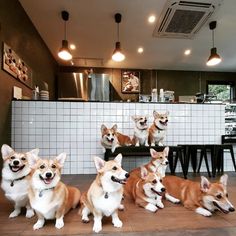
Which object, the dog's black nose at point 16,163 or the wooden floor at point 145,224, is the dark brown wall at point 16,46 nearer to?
the dog's black nose at point 16,163

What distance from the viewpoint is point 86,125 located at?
154 inches

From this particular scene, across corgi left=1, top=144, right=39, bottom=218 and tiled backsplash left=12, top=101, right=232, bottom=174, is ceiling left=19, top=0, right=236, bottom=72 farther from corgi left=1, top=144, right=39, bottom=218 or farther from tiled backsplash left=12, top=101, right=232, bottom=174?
corgi left=1, top=144, right=39, bottom=218

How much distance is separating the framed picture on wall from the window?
2588mm

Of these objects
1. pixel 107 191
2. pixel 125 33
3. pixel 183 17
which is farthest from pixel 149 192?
pixel 125 33

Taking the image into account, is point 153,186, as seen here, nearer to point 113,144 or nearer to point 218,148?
point 113,144

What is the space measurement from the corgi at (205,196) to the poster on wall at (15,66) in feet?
9.46

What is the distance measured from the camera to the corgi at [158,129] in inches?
131

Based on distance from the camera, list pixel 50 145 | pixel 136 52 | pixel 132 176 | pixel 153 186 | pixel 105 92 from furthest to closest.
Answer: pixel 105 92 < pixel 136 52 < pixel 50 145 < pixel 132 176 < pixel 153 186

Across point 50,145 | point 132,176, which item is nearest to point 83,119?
point 50,145

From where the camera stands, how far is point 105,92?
6418mm

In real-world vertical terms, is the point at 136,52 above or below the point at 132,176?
above

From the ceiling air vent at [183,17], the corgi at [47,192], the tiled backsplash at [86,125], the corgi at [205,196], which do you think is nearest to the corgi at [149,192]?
the corgi at [205,196]

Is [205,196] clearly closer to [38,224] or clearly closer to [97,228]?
[97,228]

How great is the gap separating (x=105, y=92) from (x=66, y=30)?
2.24 m
